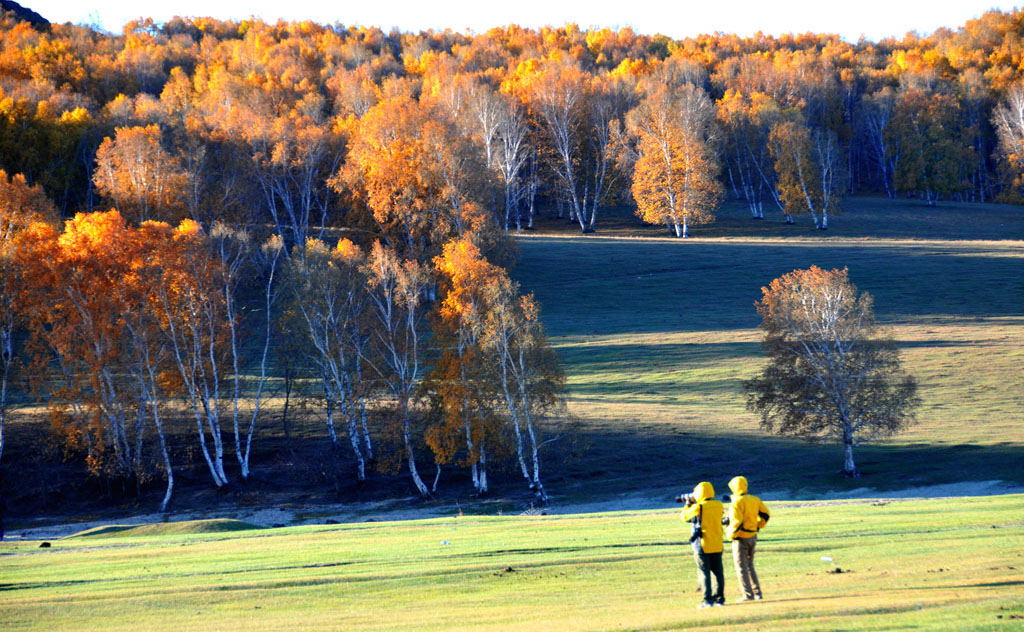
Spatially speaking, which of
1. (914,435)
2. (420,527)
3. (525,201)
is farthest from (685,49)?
(420,527)

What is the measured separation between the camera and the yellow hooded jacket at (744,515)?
43.9ft

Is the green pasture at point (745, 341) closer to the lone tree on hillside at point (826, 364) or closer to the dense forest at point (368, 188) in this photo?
the lone tree on hillside at point (826, 364)

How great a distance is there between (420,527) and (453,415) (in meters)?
18.1

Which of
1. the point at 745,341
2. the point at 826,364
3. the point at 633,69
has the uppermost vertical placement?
the point at 633,69

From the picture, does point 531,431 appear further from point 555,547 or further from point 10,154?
point 10,154

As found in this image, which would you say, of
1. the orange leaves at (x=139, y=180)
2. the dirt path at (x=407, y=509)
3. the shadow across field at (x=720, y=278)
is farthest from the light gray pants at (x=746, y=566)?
the orange leaves at (x=139, y=180)

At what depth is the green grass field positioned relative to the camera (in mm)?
12828

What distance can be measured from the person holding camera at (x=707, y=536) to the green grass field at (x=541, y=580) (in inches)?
16.5

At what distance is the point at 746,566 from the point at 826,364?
3347cm

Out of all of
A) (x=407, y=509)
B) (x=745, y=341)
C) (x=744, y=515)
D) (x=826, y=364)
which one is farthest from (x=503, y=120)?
(x=744, y=515)

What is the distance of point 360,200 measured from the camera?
265 feet

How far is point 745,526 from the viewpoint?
1337cm

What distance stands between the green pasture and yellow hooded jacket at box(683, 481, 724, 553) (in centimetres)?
2848

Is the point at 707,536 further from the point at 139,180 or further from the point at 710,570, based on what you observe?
the point at 139,180
